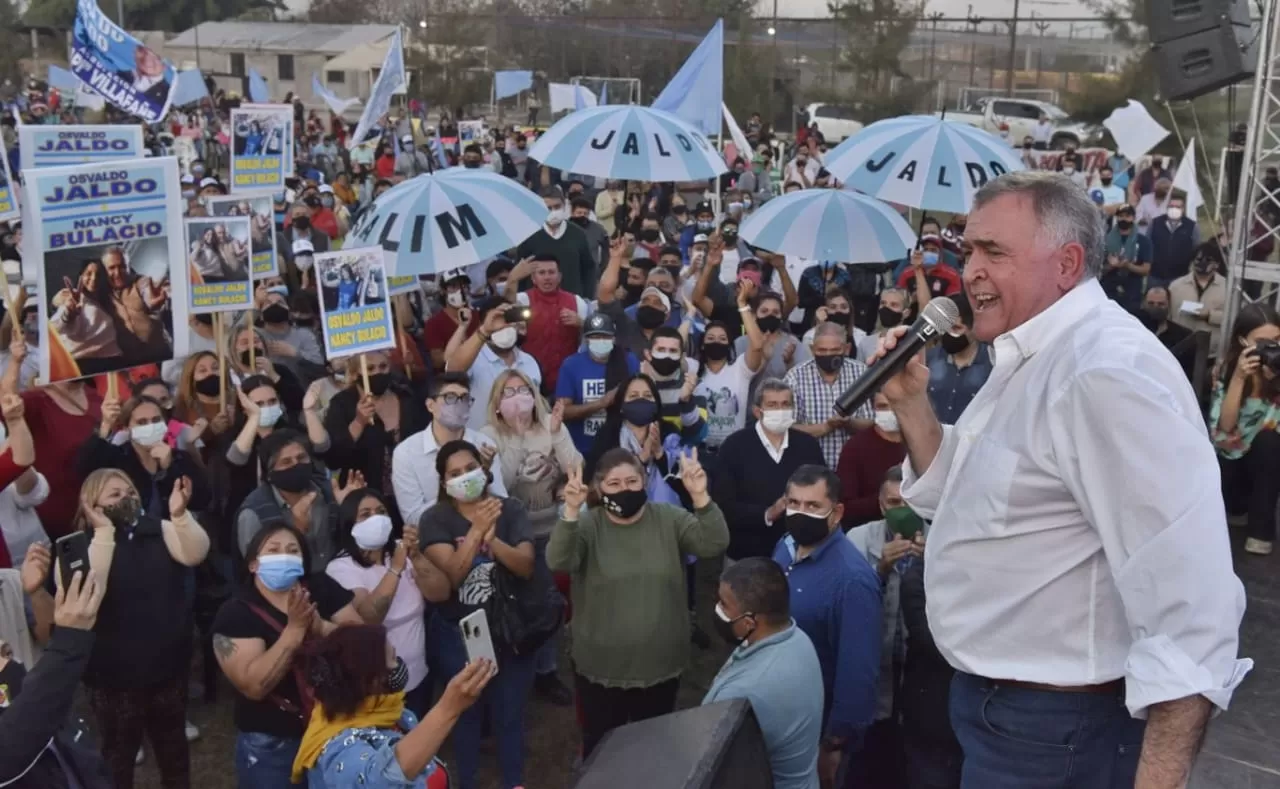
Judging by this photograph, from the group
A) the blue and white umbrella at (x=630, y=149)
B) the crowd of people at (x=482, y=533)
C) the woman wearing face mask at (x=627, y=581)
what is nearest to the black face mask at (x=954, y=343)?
the crowd of people at (x=482, y=533)

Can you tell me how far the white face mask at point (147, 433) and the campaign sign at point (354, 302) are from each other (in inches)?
41.4

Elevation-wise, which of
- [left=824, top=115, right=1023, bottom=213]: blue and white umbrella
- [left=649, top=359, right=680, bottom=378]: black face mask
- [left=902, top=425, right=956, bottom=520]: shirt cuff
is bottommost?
[left=649, top=359, right=680, bottom=378]: black face mask

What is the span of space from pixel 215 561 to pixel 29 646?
1379 mm

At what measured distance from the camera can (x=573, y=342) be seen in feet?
26.9

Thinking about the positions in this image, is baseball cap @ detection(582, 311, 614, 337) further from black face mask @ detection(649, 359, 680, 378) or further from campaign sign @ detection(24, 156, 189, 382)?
campaign sign @ detection(24, 156, 189, 382)

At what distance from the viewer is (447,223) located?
284 inches

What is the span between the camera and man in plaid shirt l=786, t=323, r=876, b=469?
6.69 meters

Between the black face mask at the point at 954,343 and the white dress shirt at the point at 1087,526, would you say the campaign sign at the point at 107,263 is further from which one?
the white dress shirt at the point at 1087,526

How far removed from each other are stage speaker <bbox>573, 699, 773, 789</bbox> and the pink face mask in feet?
10.1

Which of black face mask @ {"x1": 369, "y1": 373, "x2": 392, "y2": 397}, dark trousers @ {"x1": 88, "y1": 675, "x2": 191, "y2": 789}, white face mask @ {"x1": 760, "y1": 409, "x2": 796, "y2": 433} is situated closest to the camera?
dark trousers @ {"x1": 88, "y1": 675, "x2": 191, "y2": 789}

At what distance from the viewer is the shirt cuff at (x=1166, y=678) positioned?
5.84ft

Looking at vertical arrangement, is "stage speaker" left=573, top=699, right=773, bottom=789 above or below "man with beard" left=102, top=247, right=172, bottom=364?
below

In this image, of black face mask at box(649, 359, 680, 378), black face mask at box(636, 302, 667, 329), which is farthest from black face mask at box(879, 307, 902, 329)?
black face mask at box(649, 359, 680, 378)

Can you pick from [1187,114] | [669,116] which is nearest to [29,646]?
[669,116]
